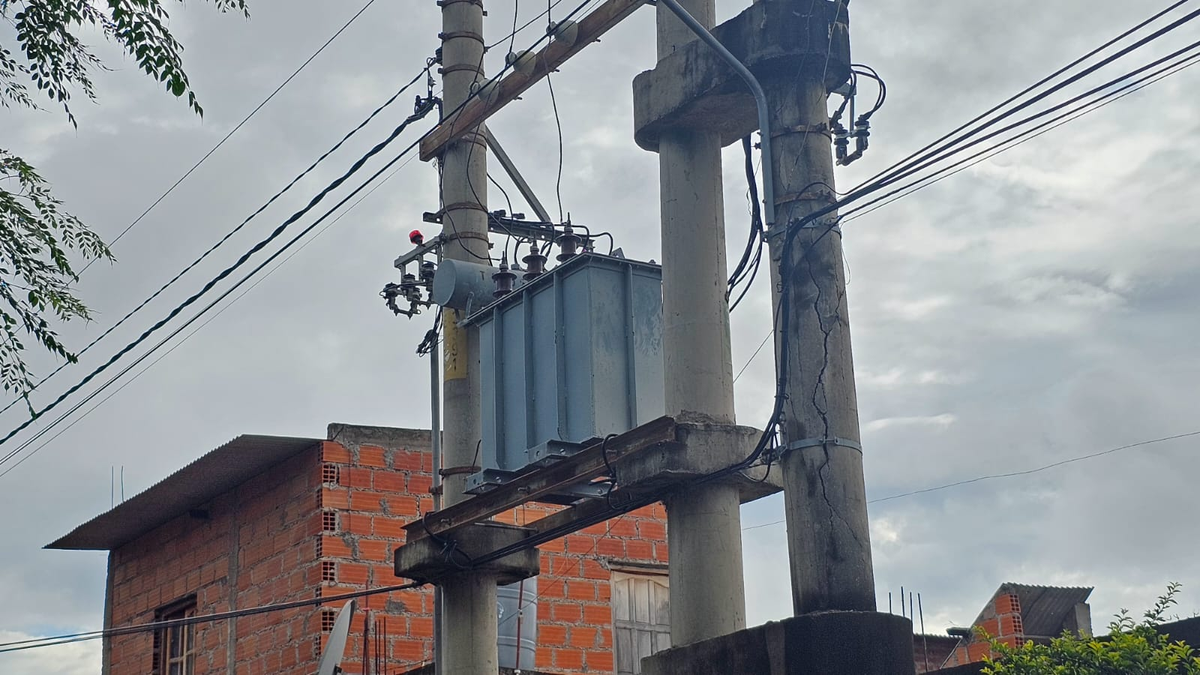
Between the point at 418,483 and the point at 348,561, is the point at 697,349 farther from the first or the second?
the point at 418,483

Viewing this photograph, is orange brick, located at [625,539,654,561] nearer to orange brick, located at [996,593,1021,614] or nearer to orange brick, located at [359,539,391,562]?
orange brick, located at [359,539,391,562]

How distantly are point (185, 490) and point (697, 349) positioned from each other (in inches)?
503

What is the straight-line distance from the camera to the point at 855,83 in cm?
939

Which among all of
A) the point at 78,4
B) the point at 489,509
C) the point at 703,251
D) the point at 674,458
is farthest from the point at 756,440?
the point at 78,4

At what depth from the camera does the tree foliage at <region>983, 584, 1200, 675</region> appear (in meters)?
8.45

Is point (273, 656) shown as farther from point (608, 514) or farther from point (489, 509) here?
point (608, 514)

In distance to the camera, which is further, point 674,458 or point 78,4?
point 78,4

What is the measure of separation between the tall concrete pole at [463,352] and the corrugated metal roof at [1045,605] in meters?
8.55

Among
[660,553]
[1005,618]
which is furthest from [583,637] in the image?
[1005,618]

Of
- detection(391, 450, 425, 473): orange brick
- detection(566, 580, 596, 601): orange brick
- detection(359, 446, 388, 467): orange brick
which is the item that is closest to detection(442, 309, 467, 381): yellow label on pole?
detection(359, 446, 388, 467): orange brick

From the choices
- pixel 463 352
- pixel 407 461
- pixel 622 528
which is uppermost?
pixel 407 461

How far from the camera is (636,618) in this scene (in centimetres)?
2089

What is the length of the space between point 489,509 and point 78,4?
16.3ft

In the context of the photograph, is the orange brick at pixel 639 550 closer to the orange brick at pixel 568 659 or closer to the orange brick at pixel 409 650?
the orange brick at pixel 568 659
